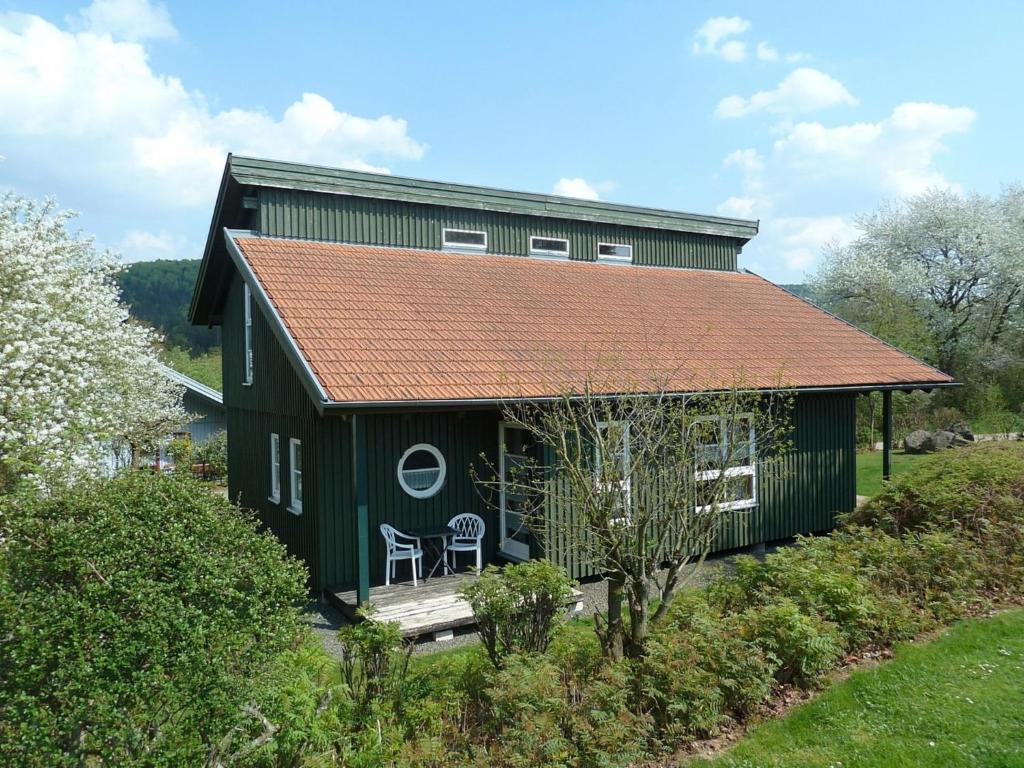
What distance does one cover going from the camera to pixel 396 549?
9.84m

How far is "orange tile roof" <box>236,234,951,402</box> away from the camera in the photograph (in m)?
→ 9.41

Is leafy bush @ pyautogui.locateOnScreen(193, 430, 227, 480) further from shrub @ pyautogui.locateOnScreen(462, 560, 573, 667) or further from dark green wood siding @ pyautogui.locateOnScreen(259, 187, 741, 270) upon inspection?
shrub @ pyautogui.locateOnScreen(462, 560, 573, 667)

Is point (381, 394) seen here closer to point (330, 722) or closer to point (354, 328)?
point (354, 328)

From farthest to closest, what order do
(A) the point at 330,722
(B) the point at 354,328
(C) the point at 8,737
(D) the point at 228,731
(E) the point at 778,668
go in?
(B) the point at 354,328
(E) the point at 778,668
(A) the point at 330,722
(D) the point at 228,731
(C) the point at 8,737

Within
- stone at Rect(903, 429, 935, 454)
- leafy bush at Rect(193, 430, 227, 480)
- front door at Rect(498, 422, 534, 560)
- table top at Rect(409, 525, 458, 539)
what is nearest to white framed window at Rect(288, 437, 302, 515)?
table top at Rect(409, 525, 458, 539)

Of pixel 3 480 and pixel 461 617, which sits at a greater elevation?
pixel 3 480

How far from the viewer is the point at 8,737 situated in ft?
12.3

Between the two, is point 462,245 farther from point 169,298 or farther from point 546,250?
point 169,298

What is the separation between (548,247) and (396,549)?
779 cm

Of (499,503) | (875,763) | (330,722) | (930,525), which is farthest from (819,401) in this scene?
(330,722)

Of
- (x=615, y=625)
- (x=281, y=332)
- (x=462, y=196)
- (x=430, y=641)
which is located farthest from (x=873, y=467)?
Answer: (x=281, y=332)

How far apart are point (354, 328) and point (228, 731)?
6.45 m

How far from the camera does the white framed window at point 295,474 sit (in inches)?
430

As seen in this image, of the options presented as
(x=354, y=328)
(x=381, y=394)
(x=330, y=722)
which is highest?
(x=354, y=328)
